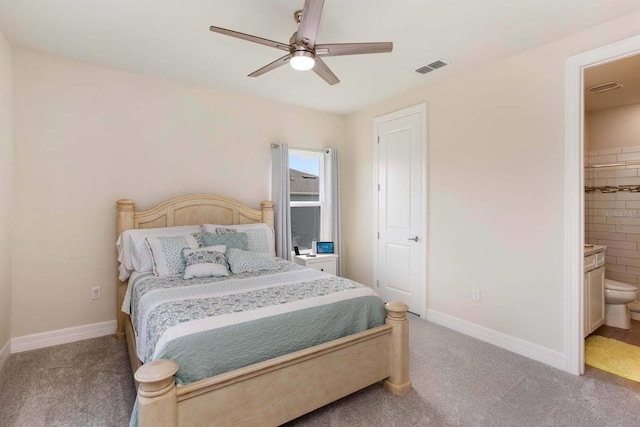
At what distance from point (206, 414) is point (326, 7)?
7.96 feet

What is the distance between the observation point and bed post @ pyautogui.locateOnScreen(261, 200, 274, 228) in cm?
390

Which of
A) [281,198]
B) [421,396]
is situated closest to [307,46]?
[281,198]

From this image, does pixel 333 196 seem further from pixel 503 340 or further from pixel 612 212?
pixel 612 212

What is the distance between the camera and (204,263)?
2.67 meters

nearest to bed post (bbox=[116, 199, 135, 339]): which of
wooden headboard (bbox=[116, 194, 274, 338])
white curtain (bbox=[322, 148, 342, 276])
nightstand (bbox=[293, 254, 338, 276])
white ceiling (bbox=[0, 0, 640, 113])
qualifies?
wooden headboard (bbox=[116, 194, 274, 338])

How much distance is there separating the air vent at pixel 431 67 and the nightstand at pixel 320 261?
232 cm

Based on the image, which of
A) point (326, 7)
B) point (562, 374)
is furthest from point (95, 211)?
point (562, 374)

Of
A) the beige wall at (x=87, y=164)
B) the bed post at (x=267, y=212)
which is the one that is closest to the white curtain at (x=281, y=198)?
the bed post at (x=267, y=212)

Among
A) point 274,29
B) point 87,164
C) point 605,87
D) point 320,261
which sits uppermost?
point 274,29

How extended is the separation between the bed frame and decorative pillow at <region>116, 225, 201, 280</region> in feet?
1.69

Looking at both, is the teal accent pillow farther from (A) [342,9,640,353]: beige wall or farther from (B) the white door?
(A) [342,9,640,353]: beige wall

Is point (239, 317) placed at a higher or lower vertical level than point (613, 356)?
higher

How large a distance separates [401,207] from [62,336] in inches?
143

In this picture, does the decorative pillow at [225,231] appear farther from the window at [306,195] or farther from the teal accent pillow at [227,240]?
the window at [306,195]
